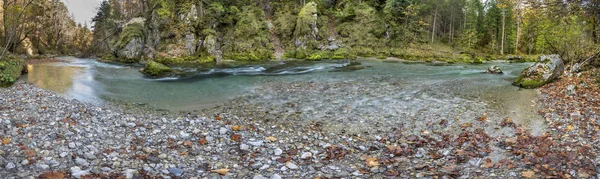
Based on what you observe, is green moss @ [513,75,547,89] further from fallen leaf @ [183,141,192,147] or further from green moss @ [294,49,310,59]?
green moss @ [294,49,310,59]

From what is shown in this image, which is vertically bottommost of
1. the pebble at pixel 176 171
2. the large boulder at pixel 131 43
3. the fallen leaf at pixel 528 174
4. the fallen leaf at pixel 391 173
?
the fallen leaf at pixel 391 173

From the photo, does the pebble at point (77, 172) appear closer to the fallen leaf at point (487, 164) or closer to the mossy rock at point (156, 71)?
the fallen leaf at point (487, 164)

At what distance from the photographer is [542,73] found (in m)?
14.0

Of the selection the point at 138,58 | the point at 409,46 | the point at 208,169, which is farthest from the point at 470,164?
the point at 409,46

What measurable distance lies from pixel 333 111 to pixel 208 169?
5.32 m

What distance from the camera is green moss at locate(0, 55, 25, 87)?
1313 cm

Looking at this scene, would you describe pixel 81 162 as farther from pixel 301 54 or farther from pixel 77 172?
pixel 301 54

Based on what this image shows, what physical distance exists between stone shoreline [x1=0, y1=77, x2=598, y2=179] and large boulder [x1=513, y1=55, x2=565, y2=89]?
668cm

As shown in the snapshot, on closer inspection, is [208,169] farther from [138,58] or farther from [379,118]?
[138,58]

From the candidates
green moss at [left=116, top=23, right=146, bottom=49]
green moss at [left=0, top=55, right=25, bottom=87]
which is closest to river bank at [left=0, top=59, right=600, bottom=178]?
green moss at [left=0, top=55, right=25, bottom=87]

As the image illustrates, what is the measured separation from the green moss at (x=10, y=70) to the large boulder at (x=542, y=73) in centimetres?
2163

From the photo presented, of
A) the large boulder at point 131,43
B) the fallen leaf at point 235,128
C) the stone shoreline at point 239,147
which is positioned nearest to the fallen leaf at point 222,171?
the stone shoreline at point 239,147

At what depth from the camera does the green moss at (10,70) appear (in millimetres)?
13134

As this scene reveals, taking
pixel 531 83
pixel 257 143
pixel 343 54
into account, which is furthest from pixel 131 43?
pixel 531 83
